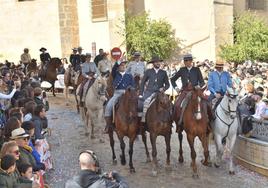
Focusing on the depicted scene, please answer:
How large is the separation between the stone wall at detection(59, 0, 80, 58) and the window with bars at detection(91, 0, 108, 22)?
67.2 inches

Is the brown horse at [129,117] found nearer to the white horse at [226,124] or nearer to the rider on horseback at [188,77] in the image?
the rider on horseback at [188,77]

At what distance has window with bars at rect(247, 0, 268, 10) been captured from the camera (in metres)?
32.8

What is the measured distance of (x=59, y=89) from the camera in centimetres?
2802

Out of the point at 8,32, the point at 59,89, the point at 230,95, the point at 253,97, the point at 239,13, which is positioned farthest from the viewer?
the point at 8,32

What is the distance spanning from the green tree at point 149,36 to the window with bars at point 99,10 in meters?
2.23

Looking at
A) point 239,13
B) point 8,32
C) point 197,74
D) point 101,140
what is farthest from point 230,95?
point 8,32

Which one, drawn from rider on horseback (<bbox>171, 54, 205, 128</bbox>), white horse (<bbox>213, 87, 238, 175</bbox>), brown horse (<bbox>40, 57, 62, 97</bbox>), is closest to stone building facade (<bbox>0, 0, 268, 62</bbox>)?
brown horse (<bbox>40, 57, 62, 97</bbox>)

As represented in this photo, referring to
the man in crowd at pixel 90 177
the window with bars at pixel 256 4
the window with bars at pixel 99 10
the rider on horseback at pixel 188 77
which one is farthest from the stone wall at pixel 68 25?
the man in crowd at pixel 90 177

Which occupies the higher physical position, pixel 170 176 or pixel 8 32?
pixel 8 32

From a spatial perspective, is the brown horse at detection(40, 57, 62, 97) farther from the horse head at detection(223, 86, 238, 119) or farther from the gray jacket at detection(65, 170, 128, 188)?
the gray jacket at detection(65, 170, 128, 188)

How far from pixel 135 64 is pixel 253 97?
3.99 metres

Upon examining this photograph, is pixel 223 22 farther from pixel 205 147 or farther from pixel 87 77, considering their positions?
pixel 205 147

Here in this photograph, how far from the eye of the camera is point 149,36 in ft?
91.1

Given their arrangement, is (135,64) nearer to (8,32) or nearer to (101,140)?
(101,140)
